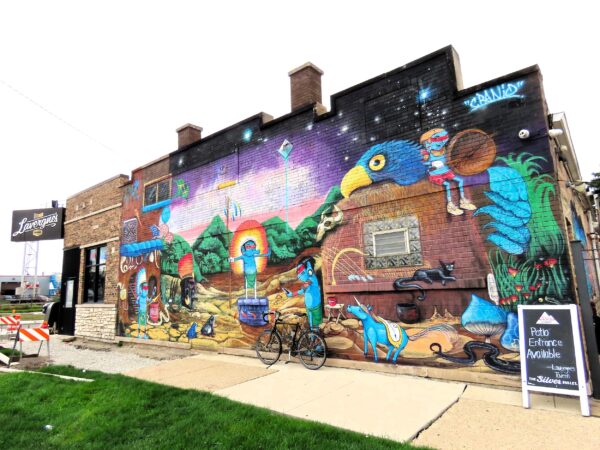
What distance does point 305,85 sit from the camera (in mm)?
9078

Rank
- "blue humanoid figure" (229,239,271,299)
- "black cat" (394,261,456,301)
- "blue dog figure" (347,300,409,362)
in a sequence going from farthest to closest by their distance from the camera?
"blue humanoid figure" (229,239,271,299) < "blue dog figure" (347,300,409,362) < "black cat" (394,261,456,301)

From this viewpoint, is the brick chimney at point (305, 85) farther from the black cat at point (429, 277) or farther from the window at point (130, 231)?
the window at point (130, 231)

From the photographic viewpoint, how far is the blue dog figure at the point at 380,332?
680 centimetres

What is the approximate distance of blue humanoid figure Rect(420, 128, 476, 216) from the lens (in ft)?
21.1

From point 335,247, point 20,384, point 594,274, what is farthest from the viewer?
point 594,274

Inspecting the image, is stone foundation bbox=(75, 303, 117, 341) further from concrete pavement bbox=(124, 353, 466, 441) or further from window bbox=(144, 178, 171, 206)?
concrete pavement bbox=(124, 353, 466, 441)

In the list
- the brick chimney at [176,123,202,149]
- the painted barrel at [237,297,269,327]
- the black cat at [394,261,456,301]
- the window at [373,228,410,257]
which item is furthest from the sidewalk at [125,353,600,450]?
the brick chimney at [176,123,202,149]

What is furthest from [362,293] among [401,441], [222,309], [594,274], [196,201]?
[594,274]

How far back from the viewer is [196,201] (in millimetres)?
10969

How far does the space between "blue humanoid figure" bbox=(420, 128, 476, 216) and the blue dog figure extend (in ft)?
7.52

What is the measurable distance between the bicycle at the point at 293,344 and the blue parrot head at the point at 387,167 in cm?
297

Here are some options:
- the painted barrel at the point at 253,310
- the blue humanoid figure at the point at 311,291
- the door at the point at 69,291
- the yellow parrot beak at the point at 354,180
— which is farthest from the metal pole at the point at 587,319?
the door at the point at 69,291

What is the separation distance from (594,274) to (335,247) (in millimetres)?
8162

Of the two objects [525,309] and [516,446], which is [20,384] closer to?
[516,446]
